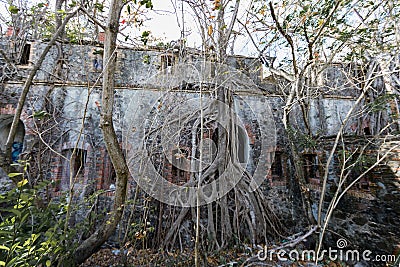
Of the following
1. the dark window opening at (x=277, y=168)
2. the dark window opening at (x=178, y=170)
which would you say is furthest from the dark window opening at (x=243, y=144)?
the dark window opening at (x=178, y=170)

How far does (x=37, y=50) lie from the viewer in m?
5.25

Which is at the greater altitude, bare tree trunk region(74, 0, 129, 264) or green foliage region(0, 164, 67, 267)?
bare tree trunk region(74, 0, 129, 264)

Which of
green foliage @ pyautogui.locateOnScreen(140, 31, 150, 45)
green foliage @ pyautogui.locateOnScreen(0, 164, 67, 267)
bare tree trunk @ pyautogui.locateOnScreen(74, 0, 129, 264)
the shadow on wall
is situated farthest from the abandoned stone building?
green foliage @ pyautogui.locateOnScreen(0, 164, 67, 267)

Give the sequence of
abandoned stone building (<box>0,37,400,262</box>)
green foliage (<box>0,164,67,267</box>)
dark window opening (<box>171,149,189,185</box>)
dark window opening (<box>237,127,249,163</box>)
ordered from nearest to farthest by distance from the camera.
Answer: green foliage (<box>0,164,67,267</box>)
abandoned stone building (<box>0,37,400,262</box>)
dark window opening (<box>171,149,189,185</box>)
dark window opening (<box>237,127,249,163</box>)

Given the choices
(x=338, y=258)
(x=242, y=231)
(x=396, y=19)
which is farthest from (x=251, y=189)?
(x=396, y=19)

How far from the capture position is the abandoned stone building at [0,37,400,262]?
278 cm

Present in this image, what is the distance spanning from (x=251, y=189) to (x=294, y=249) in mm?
1068

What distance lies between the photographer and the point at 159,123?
3447 millimetres

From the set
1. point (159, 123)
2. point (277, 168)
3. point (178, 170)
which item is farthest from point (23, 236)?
point (277, 168)

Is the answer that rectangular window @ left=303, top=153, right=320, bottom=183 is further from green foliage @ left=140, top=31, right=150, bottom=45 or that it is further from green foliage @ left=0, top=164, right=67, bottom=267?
green foliage @ left=0, top=164, right=67, bottom=267

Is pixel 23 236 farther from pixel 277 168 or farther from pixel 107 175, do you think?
pixel 277 168

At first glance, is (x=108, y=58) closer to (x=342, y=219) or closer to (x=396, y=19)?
(x=396, y=19)

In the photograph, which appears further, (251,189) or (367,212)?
(251,189)

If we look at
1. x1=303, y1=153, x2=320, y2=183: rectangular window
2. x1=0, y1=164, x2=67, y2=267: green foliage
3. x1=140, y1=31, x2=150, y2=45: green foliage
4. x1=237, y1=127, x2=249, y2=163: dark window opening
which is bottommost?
x1=0, y1=164, x2=67, y2=267: green foliage
